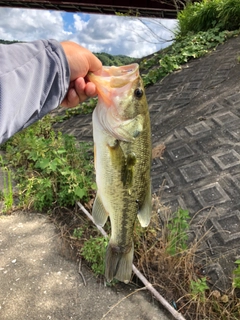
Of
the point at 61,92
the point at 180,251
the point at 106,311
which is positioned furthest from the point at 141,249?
the point at 61,92

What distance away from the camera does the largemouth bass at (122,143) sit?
1.62 meters

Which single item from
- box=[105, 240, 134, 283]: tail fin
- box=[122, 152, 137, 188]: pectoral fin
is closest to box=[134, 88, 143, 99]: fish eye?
box=[122, 152, 137, 188]: pectoral fin

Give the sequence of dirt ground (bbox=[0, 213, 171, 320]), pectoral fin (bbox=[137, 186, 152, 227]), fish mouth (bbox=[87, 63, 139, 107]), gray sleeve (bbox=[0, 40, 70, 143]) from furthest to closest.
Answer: dirt ground (bbox=[0, 213, 171, 320]), pectoral fin (bbox=[137, 186, 152, 227]), fish mouth (bbox=[87, 63, 139, 107]), gray sleeve (bbox=[0, 40, 70, 143])

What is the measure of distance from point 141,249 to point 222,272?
81 centimetres

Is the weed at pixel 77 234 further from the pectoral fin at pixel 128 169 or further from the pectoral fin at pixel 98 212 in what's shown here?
the pectoral fin at pixel 128 169

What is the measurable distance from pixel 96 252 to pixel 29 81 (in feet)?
8.30

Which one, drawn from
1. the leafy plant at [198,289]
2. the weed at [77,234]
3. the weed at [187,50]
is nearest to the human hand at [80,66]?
the leafy plant at [198,289]

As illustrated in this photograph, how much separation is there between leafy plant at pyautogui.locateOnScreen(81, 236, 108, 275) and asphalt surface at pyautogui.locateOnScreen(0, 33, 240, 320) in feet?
0.42

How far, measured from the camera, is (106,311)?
338 cm

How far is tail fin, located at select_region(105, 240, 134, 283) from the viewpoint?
190 cm

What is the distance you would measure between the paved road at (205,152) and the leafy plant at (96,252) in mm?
988

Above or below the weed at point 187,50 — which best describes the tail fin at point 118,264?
above

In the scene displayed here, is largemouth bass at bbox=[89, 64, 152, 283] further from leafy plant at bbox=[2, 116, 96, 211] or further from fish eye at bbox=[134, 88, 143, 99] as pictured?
leafy plant at bbox=[2, 116, 96, 211]

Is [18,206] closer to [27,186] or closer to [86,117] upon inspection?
[27,186]
